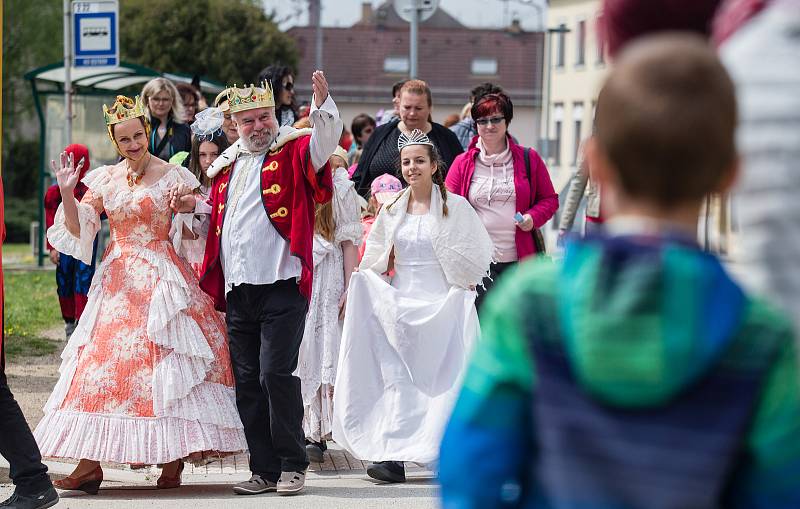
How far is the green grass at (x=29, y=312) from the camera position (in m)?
13.0

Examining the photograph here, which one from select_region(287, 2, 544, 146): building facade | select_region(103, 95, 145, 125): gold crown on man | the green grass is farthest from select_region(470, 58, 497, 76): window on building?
select_region(103, 95, 145, 125): gold crown on man

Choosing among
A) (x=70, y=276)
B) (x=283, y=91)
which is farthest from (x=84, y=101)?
(x=283, y=91)

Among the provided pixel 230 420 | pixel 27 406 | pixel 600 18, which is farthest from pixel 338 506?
pixel 600 18

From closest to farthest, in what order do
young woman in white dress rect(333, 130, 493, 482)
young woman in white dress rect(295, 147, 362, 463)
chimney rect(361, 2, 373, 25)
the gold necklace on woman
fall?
1. the gold necklace on woman
2. young woman in white dress rect(333, 130, 493, 482)
3. young woman in white dress rect(295, 147, 362, 463)
4. chimney rect(361, 2, 373, 25)

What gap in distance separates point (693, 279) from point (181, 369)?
5209 mm

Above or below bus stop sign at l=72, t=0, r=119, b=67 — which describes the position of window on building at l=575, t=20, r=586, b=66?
above

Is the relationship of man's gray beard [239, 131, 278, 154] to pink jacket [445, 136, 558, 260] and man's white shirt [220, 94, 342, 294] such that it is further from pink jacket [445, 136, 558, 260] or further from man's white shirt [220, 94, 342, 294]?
pink jacket [445, 136, 558, 260]

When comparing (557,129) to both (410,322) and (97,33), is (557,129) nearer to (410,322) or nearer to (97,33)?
(97,33)

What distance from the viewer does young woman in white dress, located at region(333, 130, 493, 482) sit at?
772cm

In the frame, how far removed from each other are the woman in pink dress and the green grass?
127 inches

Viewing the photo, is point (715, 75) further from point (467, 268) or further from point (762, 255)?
point (467, 268)

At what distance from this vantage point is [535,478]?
2457mm

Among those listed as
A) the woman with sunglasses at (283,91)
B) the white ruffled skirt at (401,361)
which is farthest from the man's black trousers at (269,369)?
the woman with sunglasses at (283,91)

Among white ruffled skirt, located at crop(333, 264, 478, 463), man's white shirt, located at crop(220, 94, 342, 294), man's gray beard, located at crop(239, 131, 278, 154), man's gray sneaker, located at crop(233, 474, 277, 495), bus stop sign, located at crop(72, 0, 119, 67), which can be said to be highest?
bus stop sign, located at crop(72, 0, 119, 67)
